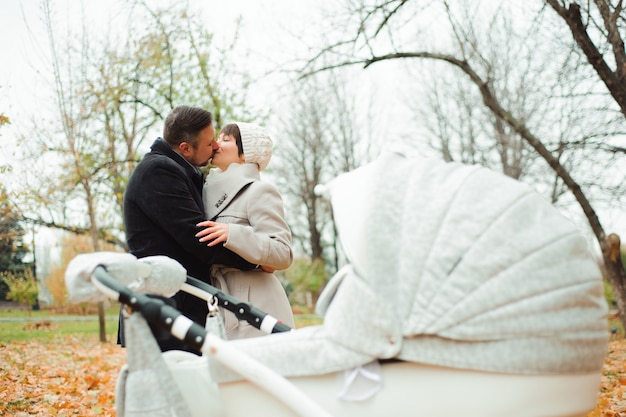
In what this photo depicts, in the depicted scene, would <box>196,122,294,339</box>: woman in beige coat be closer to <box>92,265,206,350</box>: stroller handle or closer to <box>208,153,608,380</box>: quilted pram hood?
<box>92,265,206,350</box>: stroller handle

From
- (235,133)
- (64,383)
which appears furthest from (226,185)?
(64,383)

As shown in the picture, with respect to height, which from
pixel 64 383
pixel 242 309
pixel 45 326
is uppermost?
pixel 242 309

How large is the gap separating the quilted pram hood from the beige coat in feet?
2.94

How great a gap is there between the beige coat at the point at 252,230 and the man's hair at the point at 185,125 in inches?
9.6

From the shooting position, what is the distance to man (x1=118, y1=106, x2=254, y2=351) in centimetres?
285

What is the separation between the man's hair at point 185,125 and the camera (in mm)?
3090

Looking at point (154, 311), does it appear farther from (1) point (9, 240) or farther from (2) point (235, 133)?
(1) point (9, 240)

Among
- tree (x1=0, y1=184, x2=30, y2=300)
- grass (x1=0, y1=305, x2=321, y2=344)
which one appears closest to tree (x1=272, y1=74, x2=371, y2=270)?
grass (x1=0, y1=305, x2=321, y2=344)

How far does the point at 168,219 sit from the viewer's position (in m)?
2.84

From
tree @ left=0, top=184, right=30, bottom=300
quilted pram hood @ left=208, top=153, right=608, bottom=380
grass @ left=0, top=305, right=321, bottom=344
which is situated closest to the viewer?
quilted pram hood @ left=208, top=153, right=608, bottom=380

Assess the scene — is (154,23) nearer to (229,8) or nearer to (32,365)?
(229,8)

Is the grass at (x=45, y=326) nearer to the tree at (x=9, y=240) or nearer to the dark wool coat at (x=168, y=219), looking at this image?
the tree at (x=9, y=240)

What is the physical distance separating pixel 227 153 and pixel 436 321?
167cm

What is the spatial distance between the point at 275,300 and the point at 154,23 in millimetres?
8767
